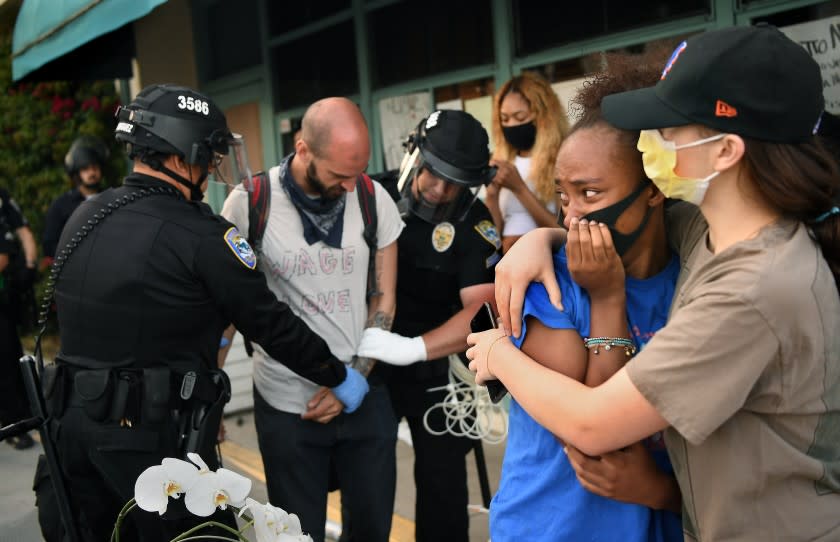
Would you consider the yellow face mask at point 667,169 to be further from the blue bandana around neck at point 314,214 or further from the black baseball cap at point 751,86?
the blue bandana around neck at point 314,214

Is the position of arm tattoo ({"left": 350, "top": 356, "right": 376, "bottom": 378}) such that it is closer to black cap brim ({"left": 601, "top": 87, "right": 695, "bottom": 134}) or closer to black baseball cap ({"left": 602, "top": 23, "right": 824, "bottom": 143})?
black cap brim ({"left": 601, "top": 87, "right": 695, "bottom": 134})

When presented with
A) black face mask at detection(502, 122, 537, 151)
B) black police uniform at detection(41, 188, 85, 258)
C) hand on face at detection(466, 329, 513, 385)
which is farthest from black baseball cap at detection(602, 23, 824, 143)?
black police uniform at detection(41, 188, 85, 258)

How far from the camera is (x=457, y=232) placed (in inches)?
130

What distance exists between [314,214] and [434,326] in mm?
760

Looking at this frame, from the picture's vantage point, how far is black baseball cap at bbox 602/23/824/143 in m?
1.33

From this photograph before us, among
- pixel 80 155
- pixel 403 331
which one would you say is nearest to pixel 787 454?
pixel 403 331

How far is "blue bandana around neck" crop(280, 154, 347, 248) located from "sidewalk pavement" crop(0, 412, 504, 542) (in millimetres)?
1808

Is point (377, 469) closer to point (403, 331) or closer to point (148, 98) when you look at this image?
point (403, 331)

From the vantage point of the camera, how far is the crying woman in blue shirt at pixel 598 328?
1576 millimetres

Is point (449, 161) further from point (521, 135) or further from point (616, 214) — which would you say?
point (616, 214)

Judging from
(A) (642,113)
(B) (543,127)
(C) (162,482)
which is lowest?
(C) (162,482)

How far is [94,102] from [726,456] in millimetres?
9322

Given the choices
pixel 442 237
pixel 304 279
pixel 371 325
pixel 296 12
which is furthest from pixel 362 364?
pixel 296 12

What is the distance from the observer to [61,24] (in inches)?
246
